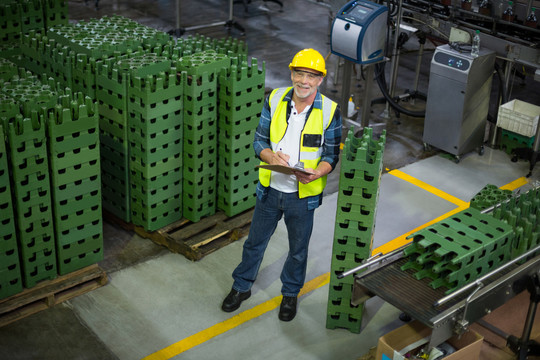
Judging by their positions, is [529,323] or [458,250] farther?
[529,323]

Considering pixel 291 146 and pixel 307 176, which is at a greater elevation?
pixel 291 146

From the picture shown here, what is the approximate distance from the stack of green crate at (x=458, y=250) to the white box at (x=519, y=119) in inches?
168

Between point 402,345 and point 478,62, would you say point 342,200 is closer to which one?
point 402,345

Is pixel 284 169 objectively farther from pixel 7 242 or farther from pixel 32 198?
pixel 7 242

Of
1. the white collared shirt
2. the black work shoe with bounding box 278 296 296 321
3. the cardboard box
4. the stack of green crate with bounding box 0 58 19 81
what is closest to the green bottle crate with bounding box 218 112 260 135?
the white collared shirt

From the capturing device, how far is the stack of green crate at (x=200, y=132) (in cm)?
693

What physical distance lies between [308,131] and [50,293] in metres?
2.73

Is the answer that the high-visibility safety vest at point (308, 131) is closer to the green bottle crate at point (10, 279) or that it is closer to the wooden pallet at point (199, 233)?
the wooden pallet at point (199, 233)

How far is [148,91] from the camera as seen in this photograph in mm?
6609

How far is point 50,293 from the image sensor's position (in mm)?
6355

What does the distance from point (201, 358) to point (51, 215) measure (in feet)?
6.01

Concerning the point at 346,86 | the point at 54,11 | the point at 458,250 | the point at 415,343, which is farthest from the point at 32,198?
the point at 346,86

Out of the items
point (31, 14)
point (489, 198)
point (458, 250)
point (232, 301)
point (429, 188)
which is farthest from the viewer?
point (31, 14)

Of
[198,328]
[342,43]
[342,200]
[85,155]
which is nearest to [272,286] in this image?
[198,328]
